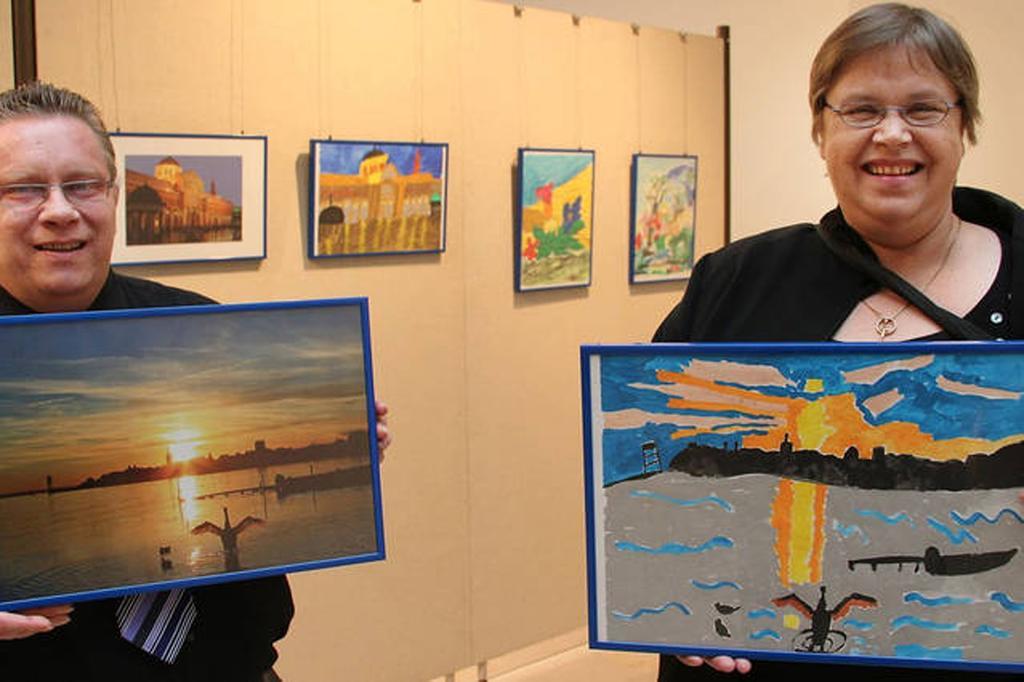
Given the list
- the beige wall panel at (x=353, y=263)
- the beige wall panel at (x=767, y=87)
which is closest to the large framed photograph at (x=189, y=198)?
the beige wall panel at (x=353, y=263)

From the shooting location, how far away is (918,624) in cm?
227

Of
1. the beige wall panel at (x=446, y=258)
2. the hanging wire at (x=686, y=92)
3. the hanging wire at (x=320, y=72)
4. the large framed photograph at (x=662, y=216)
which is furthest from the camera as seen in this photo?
the hanging wire at (x=686, y=92)

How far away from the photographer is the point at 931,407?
2221 mm

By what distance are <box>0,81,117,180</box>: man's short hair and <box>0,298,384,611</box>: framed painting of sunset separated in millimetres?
392

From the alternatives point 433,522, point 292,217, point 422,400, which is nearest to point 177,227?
point 292,217

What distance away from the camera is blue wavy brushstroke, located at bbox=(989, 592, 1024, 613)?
7.30 ft

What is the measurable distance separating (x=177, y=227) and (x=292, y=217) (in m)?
0.51

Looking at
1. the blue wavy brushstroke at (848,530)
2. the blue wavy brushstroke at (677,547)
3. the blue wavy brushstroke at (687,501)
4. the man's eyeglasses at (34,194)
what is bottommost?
the blue wavy brushstroke at (677,547)

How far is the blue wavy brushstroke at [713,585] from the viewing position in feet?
7.65

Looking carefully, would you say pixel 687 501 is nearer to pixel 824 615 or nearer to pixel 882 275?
pixel 824 615

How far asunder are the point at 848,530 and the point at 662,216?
13.6 feet

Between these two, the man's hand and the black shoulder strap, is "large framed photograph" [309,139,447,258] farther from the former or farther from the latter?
the man's hand

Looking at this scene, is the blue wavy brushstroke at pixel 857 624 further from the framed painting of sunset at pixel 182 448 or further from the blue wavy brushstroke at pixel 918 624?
the framed painting of sunset at pixel 182 448

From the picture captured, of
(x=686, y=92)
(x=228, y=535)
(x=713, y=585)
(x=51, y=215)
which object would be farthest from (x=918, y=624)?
→ (x=686, y=92)
